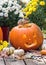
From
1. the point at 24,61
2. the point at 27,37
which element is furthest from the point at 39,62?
the point at 27,37

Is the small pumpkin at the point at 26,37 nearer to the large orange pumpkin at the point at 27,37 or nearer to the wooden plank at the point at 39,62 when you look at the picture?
the large orange pumpkin at the point at 27,37

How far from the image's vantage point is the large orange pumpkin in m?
3.59

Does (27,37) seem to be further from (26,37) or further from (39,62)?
(39,62)

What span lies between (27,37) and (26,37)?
12mm

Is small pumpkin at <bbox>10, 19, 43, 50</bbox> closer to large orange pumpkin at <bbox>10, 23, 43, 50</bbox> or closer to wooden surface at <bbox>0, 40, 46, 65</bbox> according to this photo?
large orange pumpkin at <bbox>10, 23, 43, 50</bbox>

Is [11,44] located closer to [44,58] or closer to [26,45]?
[26,45]

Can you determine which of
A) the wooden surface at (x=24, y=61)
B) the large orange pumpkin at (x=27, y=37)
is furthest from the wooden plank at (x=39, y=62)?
the large orange pumpkin at (x=27, y=37)

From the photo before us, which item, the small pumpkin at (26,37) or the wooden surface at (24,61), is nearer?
the wooden surface at (24,61)

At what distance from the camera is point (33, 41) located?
3607 millimetres

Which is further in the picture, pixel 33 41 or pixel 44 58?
pixel 33 41

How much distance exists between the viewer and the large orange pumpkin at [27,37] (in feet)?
11.8

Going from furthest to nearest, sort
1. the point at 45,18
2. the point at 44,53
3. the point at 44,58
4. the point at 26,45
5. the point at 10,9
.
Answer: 1. the point at 45,18
2. the point at 10,9
3. the point at 26,45
4. the point at 44,53
5. the point at 44,58

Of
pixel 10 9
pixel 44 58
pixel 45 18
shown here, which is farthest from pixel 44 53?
pixel 45 18

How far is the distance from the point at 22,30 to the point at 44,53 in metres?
0.43
